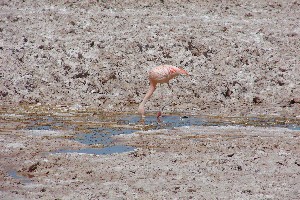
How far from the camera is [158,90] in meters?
18.6

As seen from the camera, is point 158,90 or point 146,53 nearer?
point 158,90

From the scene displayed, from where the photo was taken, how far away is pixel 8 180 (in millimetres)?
8516

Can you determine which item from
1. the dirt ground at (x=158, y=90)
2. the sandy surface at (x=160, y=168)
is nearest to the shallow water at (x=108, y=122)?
the dirt ground at (x=158, y=90)

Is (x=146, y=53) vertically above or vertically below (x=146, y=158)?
below

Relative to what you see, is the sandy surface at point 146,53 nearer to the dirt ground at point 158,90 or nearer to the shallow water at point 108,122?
the dirt ground at point 158,90

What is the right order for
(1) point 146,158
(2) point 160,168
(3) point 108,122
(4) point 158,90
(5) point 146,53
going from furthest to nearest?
(5) point 146,53, (4) point 158,90, (3) point 108,122, (1) point 146,158, (2) point 160,168

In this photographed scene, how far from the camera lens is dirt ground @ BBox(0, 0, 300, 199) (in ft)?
27.9

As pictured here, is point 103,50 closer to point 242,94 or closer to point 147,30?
point 147,30

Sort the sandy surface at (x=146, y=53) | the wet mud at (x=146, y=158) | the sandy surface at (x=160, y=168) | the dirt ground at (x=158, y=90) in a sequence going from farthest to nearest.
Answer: the sandy surface at (x=146, y=53) < the dirt ground at (x=158, y=90) < the wet mud at (x=146, y=158) < the sandy surface at (x=160, y=168)

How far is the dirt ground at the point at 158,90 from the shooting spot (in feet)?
27.9

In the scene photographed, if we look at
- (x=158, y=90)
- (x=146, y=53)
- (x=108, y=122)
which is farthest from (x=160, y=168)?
(x=146, y=53)

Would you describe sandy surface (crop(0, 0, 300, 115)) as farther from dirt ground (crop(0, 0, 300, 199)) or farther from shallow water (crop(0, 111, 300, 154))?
shallow water (crop(0, 111, 300, 154))

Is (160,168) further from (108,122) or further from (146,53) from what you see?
(146,53)

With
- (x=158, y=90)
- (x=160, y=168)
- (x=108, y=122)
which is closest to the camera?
(x=160, y=168)
